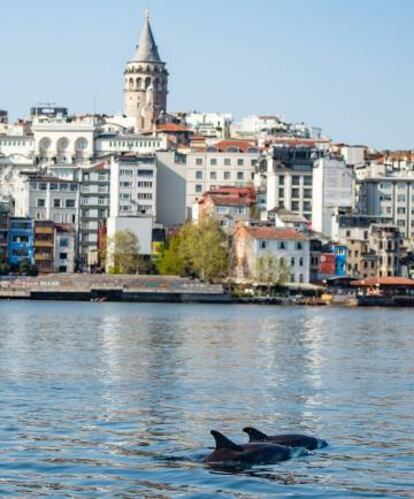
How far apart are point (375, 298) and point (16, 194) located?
4530 cm

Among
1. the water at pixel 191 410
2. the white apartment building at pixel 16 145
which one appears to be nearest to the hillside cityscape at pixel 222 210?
the white apartment building at pixel 16 145

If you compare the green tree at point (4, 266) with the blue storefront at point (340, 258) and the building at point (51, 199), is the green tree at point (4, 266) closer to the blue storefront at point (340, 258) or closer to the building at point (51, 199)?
the building at point (51, 199)

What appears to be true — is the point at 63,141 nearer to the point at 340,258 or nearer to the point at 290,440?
the point at 340,258

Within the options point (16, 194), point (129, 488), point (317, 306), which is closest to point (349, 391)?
point (129, 488)

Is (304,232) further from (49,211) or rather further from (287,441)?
(287,441)

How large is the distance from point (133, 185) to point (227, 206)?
33.6 ft

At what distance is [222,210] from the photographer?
143 meters

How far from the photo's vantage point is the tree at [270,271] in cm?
12631

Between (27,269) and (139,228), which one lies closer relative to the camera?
(27,269)

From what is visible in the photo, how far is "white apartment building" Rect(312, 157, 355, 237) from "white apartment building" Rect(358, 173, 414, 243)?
493cm

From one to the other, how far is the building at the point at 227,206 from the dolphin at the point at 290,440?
110144mm

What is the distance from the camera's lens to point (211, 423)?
31.8 m

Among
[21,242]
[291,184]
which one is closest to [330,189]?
[291,184]

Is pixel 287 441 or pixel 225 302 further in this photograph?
pixel 225 302
